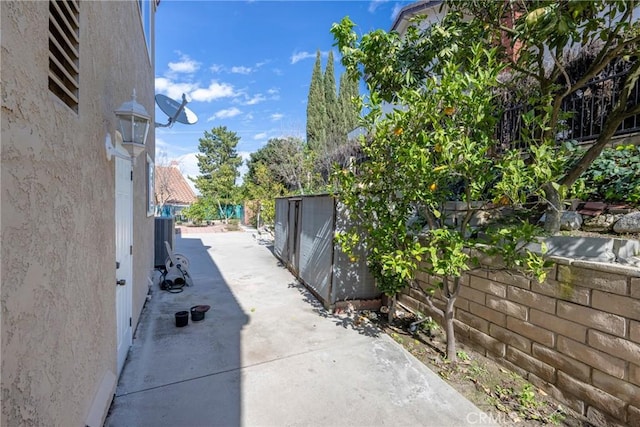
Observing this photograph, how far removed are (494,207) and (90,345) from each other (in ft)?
13.8

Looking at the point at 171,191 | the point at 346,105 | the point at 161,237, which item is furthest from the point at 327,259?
the point at 171,191

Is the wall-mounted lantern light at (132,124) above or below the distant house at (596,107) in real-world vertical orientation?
below

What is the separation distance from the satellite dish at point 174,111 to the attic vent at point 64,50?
5.64 metres

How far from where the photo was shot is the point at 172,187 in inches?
1163

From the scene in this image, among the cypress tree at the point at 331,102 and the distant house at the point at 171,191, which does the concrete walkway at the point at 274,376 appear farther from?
the distant house at the point at 171,191

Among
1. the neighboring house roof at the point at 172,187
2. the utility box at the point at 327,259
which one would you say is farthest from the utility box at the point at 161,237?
the neighboring house roof at the point at 172,187

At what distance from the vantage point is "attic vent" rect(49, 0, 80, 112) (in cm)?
172

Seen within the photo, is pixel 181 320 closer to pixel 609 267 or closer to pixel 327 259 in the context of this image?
pixel 327 259

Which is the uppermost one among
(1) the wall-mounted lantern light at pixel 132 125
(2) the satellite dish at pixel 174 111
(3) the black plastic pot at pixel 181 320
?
(2) the satellite dish at pixel 174 111

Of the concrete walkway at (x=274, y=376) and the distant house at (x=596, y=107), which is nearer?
the concrete walkway at (x=274, y=376)

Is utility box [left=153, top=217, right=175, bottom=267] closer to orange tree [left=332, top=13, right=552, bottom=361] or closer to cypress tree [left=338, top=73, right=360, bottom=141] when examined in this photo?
orange tree [left=332, top=13, right=552, bottom=361]

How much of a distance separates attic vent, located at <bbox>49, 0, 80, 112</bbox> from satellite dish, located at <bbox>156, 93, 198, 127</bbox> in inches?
222

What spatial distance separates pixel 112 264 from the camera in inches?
123

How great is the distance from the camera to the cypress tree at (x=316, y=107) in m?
23.2
